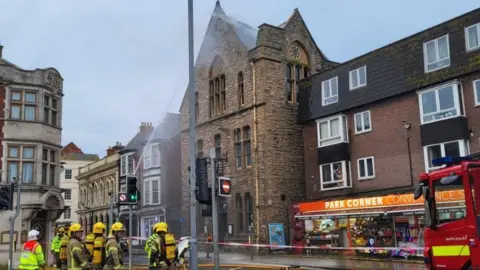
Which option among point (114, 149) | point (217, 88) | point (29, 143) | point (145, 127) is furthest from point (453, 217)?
point (114, 149)

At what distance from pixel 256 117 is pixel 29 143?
12596 millimetres

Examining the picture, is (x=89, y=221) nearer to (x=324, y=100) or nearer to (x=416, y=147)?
(x=324, y=100)

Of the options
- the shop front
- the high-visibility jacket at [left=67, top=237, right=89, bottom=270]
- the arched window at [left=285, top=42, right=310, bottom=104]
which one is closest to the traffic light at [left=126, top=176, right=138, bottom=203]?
the high-visibility jacket at [left=67, top=237, right=89, bottom=270]

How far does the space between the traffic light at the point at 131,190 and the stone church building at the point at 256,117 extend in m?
15.9

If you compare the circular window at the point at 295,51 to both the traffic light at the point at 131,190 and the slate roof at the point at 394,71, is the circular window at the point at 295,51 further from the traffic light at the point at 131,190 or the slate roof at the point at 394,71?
the traffic light at the point at 131,190

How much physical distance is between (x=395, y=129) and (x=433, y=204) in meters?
15.4

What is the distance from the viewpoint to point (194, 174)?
1198cm

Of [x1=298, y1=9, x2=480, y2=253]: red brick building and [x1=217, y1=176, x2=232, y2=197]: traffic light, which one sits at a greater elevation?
[x1=298, y1=9, x2=480, y2=253]: red brick building

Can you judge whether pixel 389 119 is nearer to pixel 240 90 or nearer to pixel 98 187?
pixel 240 90

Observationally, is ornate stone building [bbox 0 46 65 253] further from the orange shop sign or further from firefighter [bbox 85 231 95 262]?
firefighter [bbox 85 231 95 262]

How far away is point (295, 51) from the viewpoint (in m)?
33.7

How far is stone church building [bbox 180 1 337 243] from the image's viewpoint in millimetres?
30547

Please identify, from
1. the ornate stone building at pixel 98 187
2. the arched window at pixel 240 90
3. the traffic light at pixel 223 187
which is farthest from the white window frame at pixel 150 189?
the traffic light at pixel 223 187

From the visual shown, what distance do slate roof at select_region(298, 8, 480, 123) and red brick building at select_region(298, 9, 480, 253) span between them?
0.05m
